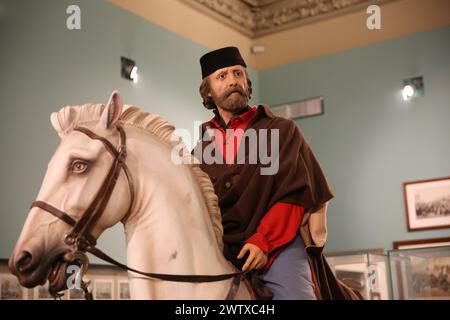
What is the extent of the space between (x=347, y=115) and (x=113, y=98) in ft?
15.3

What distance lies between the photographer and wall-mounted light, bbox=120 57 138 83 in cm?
511

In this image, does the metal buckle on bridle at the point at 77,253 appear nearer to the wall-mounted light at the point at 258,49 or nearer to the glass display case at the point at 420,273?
the glass display case at the point at 420,273

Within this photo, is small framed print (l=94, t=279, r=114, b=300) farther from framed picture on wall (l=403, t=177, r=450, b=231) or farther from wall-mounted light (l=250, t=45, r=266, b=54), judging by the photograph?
wall-mounted light (l=250, t=45, r=266, b=54)

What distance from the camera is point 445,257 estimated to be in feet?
11.8

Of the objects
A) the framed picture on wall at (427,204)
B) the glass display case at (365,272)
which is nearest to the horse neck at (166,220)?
the glass display case at (365,272)

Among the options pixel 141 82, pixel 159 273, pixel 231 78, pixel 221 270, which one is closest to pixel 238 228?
pixel 221 270

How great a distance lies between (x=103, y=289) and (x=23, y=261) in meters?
2.77

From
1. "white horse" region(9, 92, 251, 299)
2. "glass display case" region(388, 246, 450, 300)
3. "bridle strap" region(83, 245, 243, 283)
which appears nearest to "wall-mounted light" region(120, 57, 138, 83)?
"glass display case" region(388, 246, 450, 300)

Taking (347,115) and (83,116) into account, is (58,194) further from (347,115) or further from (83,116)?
(347,115)

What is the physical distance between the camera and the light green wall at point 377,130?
5.77 m

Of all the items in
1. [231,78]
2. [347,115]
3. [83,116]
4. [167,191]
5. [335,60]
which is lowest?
[167,191]

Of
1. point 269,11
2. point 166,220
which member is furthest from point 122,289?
point 269,11

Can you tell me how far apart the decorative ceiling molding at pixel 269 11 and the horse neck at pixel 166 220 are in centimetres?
443

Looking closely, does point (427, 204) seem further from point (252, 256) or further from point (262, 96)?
point (252, 256)
